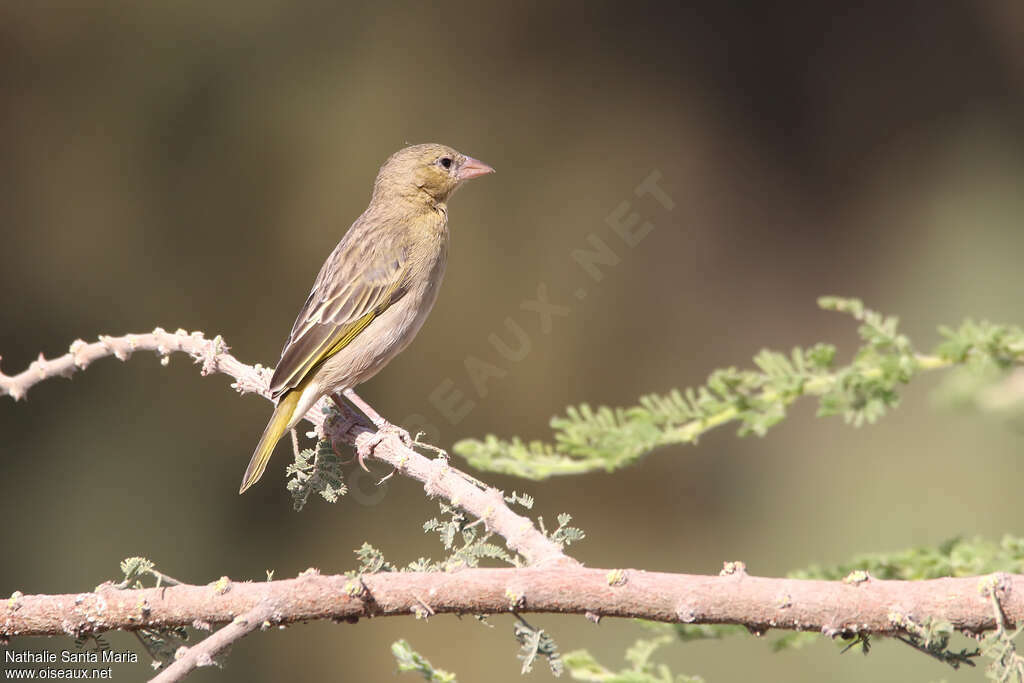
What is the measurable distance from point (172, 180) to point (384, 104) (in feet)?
4.32

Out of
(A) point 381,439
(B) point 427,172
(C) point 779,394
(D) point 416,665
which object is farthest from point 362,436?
(B) point 427,172

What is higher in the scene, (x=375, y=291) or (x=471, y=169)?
(x=471, y=169)

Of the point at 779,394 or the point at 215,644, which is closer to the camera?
the point at 215,644

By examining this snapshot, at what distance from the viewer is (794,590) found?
5.86 feet

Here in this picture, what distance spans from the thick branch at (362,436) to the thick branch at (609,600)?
107 millimetres

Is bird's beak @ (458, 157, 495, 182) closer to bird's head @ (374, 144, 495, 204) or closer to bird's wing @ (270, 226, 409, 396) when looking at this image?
bird's head @ (374, 144, 495, 204)

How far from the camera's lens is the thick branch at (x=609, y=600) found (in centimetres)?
177

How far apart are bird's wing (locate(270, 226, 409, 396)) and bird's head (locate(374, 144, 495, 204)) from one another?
37 centimetres

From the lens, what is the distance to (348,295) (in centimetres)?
375

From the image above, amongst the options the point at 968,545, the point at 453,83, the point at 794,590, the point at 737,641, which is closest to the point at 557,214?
the point at 453,83

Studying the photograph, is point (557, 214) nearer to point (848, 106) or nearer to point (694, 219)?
point (694, 219)

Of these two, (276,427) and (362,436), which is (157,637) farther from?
(276,427)

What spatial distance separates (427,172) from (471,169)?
6.8 inches

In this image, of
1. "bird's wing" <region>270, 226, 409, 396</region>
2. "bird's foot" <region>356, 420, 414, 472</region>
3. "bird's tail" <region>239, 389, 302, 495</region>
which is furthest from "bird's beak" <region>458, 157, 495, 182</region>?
"bird's foot" <region>356, 420, 414, 472</region>
